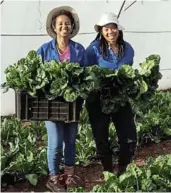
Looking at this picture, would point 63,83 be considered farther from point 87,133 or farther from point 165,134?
point 165,134

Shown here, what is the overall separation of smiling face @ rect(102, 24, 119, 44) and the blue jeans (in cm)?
68

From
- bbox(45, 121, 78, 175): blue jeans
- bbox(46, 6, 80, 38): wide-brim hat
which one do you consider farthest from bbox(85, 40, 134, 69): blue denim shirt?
bbox(45, 121, 78, 175): blue jeans

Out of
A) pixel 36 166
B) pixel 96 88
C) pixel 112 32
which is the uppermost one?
pixel 112 32

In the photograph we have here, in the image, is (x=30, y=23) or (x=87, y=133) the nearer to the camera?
(x=87, y=133)

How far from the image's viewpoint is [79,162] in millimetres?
4996

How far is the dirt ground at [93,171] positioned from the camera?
14.8 feet

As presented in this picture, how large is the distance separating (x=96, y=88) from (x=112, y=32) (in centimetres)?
45

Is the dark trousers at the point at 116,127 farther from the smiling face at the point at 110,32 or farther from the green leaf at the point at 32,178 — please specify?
the green leaf at the point at 32,178

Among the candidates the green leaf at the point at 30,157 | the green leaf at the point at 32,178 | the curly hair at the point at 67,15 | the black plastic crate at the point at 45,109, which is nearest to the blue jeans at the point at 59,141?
the black plastic crate at the point at 45,109

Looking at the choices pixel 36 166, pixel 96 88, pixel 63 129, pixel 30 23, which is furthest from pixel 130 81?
pixel 30 23

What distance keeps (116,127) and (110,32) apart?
0.72 m

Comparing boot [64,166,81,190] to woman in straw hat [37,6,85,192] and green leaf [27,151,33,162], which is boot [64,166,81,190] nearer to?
woman in straw hat [37,6,85,192]

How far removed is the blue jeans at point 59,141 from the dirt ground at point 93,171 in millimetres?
291

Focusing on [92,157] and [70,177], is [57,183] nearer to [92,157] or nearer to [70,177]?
[70,177]
